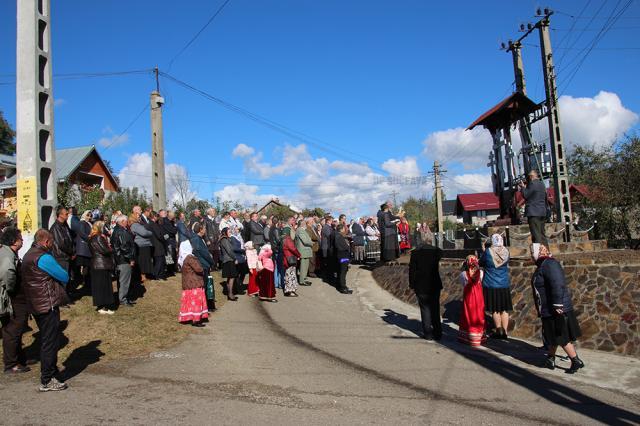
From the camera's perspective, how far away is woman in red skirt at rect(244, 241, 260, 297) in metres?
13.0

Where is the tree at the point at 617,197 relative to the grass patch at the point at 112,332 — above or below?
above

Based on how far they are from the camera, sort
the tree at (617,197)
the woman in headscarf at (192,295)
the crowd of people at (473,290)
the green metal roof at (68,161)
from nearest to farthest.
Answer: the crowd of people at (473,290) → the woman in headscarf at (192,295) → the tree at (617,197) → the green metal roof at (68,161)

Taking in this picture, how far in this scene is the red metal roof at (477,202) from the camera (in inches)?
2960

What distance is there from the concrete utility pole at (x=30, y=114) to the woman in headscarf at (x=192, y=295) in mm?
2906

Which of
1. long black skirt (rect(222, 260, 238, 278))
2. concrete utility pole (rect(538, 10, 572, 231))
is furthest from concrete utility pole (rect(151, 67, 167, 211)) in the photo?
concrete utility pole (rect(538, 10, 572, 231))

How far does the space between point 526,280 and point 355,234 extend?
9010 millimetres

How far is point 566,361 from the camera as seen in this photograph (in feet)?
26.3

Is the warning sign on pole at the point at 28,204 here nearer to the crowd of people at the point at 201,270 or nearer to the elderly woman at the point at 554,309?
the crowd of people at the point at 201,270

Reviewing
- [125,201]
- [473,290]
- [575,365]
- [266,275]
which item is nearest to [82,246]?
[266,275]

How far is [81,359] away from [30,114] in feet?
15.9

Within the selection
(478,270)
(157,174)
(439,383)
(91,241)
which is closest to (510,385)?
(439,383)

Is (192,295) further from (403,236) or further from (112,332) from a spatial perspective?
(403,236)

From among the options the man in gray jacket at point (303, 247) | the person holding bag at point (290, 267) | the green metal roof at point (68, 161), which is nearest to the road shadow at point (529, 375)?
the person holding bag at point (290, 267)

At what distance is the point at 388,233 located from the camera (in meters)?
17.0
